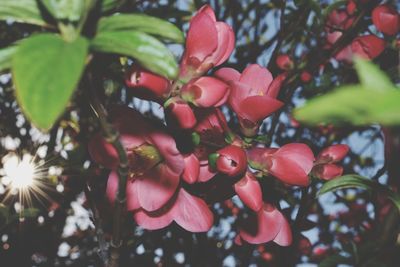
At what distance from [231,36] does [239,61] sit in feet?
4.36

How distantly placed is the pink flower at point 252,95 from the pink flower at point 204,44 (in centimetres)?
7

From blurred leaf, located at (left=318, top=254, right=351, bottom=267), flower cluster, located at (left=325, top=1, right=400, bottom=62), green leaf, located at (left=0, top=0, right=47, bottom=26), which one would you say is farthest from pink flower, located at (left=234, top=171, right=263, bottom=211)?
flower cluster, located at (left=325, top=1, right=400, bottom=62)

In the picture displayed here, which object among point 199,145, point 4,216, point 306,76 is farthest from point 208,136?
point 306,76

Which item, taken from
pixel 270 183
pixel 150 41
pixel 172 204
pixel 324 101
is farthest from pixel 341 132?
pixel 324 101

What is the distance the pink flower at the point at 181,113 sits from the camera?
0.59 m

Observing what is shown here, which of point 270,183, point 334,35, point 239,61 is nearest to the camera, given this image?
point 270,183

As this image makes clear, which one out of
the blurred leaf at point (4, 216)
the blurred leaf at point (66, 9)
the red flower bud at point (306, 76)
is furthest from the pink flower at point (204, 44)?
the red flower bud at point (306, 76)

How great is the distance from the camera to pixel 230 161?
62cm

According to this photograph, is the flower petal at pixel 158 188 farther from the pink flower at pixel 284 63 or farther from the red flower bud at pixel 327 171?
the pink flower at pixel 284 63

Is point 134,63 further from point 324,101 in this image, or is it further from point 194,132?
point 324,101

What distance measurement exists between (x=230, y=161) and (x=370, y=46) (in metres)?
0.93

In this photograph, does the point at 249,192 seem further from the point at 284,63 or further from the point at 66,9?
the point at 284,63

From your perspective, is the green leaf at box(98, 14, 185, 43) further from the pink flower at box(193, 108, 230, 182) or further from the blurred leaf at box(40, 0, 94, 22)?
the pink flower at box(193, 108, 230, 182)

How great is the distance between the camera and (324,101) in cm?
19
